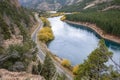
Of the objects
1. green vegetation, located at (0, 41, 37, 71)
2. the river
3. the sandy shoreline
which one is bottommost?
Answer: the sandy shoreline

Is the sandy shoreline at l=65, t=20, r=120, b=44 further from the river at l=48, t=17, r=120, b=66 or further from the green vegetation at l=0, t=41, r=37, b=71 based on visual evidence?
the green vegetation at l=0, t=41, r=37, b=71

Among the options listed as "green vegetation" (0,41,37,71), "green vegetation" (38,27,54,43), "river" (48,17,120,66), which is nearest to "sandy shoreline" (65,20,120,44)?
"river" (48,17,120,66)

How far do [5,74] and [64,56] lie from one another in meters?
59.0

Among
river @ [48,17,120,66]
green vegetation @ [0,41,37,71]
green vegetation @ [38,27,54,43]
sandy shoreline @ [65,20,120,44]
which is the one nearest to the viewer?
green vegetation @ [0,41,37,71]

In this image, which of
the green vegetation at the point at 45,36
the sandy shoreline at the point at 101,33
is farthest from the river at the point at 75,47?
the sandy shoreline at the point at 101,33

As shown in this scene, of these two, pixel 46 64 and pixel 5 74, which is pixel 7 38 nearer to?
pixel 46 64

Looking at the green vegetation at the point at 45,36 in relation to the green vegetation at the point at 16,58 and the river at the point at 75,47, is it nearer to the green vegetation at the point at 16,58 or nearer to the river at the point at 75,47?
the river at the point at 75,47

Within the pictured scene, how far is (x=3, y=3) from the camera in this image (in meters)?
118

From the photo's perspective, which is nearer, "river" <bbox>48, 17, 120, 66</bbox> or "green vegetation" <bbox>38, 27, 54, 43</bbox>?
"river" <bbox>48, 17, 120, 66</bbox>

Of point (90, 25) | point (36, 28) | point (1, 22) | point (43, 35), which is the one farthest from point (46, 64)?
point (90, 25)

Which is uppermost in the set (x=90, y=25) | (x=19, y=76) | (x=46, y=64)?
(x=19, y=76)

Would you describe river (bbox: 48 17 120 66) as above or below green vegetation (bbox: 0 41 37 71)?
below

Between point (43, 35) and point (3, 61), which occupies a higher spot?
point (3, 61)

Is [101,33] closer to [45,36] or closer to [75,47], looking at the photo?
[45,36]
